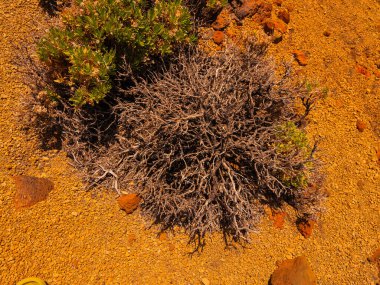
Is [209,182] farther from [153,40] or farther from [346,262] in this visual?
[346,262]

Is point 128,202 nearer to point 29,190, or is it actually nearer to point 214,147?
point 29,190

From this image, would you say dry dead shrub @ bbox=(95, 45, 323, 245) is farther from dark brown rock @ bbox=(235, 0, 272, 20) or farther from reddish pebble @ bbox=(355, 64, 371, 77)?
reddish pebble @ bbox=(355, 64, 371, 77)

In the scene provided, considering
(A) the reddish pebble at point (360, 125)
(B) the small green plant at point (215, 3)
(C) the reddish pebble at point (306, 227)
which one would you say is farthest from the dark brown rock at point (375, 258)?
→ (B) the small green plant at point (215, 3)

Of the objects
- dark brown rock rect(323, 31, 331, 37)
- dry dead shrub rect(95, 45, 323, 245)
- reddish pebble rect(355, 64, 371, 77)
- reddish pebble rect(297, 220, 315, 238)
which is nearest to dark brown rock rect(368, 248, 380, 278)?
reddish pebble rect(297, 220, 315, 238)

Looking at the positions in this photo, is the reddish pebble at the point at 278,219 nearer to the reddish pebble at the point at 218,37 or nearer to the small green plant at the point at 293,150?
the small green plant at the point at 293,150

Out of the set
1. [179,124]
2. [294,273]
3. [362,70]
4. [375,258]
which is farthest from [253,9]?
[375,258]

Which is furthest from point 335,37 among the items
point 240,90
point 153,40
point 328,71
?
point 153,40
